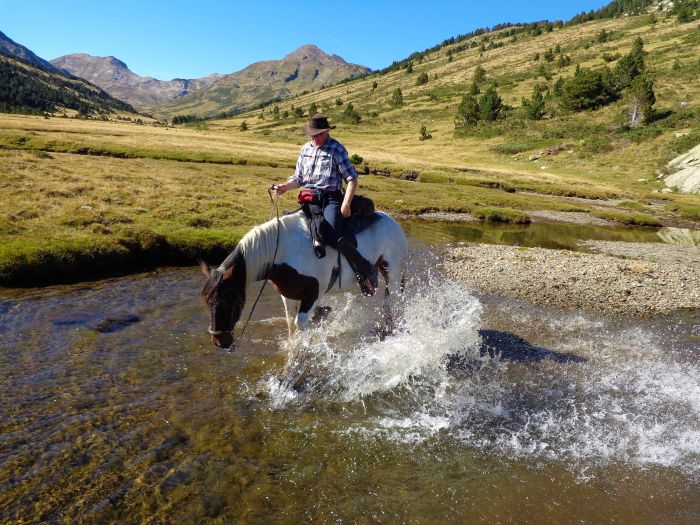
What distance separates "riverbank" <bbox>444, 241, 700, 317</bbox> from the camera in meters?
14.1

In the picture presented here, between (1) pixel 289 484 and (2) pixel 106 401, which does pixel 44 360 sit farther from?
(1) pixel 289 484

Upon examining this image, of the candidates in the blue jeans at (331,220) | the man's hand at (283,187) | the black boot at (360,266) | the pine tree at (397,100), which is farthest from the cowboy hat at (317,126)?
the pine tree at (397,100)

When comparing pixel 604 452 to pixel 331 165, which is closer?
pixel 604 452

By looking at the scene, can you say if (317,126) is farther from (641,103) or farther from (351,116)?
(351,116)

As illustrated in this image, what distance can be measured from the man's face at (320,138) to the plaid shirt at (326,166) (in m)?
0.07

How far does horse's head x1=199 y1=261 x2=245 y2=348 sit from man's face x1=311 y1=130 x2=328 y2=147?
294 centimetres

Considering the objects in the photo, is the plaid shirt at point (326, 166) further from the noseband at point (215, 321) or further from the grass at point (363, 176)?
the grass at point (363, 176)

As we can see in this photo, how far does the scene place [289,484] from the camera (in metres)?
5.65

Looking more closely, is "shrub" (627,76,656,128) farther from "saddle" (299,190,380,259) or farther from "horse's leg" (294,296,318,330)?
"horse's leg" (294,296,318,330)

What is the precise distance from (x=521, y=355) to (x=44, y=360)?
974 centimetres

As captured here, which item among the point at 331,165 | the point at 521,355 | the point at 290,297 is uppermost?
the point at 331,165

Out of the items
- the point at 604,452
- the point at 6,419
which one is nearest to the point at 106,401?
the point at 6,419

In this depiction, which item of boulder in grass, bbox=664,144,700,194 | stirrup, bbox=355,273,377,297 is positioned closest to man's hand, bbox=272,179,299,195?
stirrup, bbox=355,273,377,297

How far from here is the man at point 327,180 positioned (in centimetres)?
827
